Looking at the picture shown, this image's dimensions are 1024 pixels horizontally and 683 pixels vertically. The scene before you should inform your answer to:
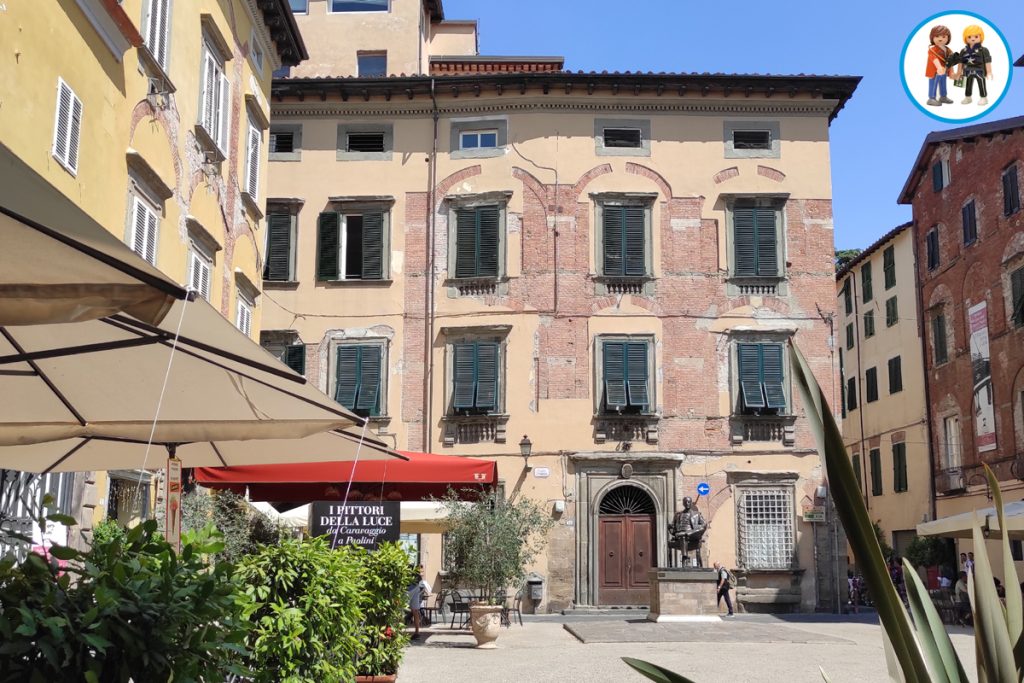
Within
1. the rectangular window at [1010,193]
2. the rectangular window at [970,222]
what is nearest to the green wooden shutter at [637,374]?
A: the rectangular window at [1010,193]

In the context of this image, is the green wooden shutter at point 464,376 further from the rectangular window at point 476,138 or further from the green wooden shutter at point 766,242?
the green wooden shutter at point 766,242

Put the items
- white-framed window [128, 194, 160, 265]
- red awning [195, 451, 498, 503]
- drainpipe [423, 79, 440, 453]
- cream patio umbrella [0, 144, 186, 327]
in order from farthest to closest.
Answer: drainpipe [423, 79, 440, 453]
red awning [195, 451, 498, 503]
white-framed window [128, 194, 160, 265]
cream patio umbrella [0, 144, 186, 327]

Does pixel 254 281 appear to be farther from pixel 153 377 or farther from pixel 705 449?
pixel 153 377

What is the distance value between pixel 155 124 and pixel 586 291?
1394cm

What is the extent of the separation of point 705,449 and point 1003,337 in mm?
9931

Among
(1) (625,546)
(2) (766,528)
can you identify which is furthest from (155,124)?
(2) (766,528)

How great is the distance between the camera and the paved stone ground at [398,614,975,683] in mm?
12531

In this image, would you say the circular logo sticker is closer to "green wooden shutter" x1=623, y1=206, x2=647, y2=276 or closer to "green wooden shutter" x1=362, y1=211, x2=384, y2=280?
"green wooden shutter" x1=623, y1=206, x2=647, y2=276

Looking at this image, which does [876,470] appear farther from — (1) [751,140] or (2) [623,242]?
(2) [623,242]

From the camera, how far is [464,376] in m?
25.6

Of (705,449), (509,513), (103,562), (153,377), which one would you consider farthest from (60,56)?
(705,449)

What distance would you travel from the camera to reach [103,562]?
3.89 metres

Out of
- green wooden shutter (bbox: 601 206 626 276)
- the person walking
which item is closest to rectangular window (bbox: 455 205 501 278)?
green wooden shutter (bbox: 601 206 626 276)

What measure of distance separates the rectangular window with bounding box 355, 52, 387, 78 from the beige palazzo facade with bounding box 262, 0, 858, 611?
139 inches
